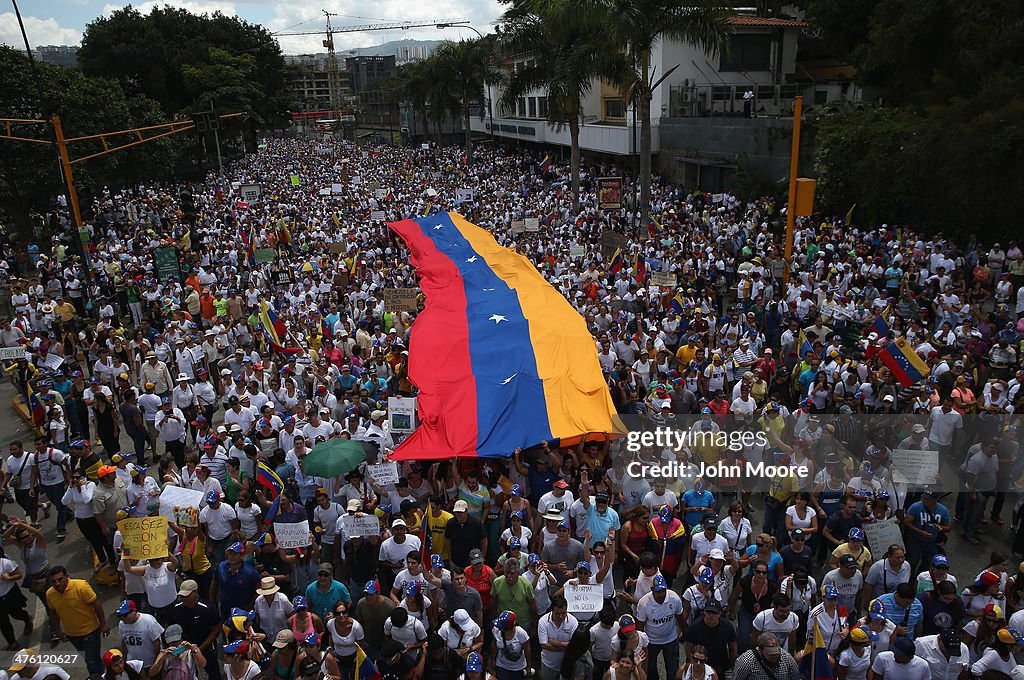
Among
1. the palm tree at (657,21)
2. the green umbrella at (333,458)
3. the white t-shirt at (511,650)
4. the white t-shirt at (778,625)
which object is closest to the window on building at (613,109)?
the palm tree at (657,21)

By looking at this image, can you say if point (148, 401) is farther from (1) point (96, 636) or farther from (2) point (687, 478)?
(2) point (687, 478)

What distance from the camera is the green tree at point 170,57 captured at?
51781 millimetres

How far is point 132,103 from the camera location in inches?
1423

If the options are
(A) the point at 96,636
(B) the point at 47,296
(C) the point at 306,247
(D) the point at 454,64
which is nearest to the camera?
(A) the point at 96,636

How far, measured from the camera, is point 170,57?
54.7m

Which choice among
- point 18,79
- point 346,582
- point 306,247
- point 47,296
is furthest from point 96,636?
point 18,79

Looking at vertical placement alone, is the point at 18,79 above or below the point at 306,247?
above

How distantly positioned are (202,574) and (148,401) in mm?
4499

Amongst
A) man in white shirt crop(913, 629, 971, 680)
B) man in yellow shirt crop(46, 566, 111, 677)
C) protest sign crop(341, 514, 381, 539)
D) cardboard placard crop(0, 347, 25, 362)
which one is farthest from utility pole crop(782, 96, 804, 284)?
Answer: cardboard placard crop(0, 347, 25, 362)

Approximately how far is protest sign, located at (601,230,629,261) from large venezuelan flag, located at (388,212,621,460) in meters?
2.16

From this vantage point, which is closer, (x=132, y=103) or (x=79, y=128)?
(x=79, y=128)

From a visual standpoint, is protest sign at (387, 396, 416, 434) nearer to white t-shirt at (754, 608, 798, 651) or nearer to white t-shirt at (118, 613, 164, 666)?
white t-shirt at (118, 613, 164, 666)

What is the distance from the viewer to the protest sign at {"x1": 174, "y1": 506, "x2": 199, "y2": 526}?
7648 millimetres

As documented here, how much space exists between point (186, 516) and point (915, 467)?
759 centimetres
